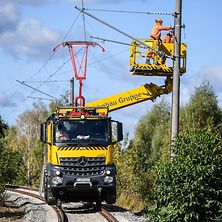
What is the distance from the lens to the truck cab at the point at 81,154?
83.3 ft

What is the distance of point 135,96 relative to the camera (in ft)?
89.2

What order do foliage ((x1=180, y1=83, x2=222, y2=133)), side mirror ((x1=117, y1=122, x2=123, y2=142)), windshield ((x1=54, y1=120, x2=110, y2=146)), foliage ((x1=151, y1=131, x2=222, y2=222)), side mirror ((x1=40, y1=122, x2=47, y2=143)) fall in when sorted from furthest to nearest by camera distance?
foliage ((x1=180, y1=83, x2=222, y2=133))
side mirror ((x1=40, y1=122, x2=47, y2=143))
windshield ((x1=54, y1=120, x2=110, y2=146))
side mirror ((x1=117, y1=122, x2=123, y2=142))
foliage ((x1=151, y1=131, x2=222, y2=222))

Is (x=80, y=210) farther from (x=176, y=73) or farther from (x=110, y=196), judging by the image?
(x=176, y=73)

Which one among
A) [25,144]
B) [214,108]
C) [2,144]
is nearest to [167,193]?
[2,144]

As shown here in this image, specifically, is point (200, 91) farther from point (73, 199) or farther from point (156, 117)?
point (73, 199)

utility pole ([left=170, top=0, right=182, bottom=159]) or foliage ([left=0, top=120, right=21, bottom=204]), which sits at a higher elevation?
utility pole ([left=170, top=0, right=182, bottom=159])

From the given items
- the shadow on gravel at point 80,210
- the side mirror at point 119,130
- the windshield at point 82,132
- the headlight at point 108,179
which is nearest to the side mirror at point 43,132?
the windshield at point 82,132

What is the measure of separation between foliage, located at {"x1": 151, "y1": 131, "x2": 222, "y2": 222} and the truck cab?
7099 millimetres

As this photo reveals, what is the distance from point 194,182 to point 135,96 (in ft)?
32.2

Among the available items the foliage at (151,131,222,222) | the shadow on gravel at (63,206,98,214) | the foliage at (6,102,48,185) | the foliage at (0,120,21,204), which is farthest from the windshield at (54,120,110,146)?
the foliage at (6,102,48,185)

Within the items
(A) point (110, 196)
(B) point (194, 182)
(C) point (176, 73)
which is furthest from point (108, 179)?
(B) point (194, 182)

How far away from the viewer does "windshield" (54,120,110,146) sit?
83.8 ft

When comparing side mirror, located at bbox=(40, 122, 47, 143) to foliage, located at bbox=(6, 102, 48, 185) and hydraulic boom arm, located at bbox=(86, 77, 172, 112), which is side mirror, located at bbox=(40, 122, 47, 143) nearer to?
hydraulic boom arm, located at bbox=(86, 77, 172, 112)

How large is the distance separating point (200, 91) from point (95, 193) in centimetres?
3253
